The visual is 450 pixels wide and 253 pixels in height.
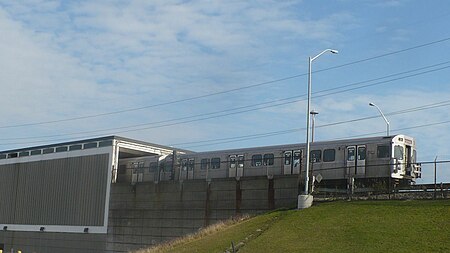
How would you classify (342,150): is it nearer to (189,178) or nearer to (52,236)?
(189,178)

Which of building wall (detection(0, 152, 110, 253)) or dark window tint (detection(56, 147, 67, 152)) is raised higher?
dark window tint (detection(56, 147, 67, 152))

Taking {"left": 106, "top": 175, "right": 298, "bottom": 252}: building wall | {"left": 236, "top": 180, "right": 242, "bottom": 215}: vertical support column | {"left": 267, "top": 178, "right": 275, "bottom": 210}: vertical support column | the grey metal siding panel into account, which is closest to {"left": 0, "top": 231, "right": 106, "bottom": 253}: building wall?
the grey metal siding panel

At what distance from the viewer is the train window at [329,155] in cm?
4141

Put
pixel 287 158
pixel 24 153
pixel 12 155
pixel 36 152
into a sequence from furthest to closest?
pixel 12 155 → pixel 24 153 → pixel 36 152 → pixel 287 158

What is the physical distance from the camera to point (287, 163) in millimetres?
43188

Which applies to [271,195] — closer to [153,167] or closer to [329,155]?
[329,155]

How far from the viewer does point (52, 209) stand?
5731cm

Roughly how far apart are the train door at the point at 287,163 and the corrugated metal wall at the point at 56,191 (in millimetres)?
17145

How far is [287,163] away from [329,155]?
3088 mm

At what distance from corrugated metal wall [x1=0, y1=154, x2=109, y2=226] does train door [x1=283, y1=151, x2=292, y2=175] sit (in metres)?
17.1

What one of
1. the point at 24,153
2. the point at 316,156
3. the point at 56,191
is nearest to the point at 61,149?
the point at 56,191

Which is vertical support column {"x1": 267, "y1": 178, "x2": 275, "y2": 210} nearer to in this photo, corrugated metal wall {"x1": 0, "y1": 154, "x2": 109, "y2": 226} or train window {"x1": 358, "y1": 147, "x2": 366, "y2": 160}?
train window {"x1": 358, "y1": 147, "x2": 366, "y2": 160}

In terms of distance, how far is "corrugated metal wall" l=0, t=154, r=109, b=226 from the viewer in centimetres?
5362

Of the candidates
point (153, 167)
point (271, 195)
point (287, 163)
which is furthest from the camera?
point (153, 167)
